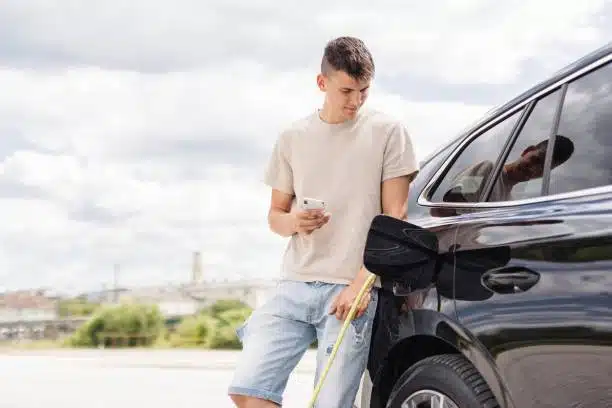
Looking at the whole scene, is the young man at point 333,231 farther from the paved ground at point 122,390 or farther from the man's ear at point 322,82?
the paved ground at point 122,390

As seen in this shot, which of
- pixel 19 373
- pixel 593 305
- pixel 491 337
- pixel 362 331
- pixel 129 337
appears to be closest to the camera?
pixel 593 305

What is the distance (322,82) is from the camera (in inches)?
161

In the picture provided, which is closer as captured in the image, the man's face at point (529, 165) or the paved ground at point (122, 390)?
the man's face at point (529, 165)

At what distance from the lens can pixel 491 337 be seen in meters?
3.47

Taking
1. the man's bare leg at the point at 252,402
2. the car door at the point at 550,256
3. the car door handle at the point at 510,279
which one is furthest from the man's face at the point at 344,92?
the man's bare leg at the point at 252,402

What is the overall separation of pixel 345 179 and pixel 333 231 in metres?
0.18

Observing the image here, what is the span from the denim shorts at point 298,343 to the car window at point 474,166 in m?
0.45

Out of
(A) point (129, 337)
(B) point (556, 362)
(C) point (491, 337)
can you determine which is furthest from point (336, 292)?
(A) point (129, 337)

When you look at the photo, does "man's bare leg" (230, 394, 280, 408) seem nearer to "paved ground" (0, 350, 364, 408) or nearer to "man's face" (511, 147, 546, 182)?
"man's face" (511, 147, 546, 182)

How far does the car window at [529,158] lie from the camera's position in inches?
143

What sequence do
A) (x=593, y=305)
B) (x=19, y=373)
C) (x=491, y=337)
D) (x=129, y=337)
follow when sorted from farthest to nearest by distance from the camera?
(x=129, y=337) → (x=19, y=373) → (x=491, y=337) → (x=593, y=305)

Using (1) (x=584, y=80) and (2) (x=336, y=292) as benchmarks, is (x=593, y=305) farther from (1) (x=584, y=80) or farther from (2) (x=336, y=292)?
(2) (x=336, y=292)

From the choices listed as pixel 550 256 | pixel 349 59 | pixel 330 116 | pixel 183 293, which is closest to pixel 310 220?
pixel 330 116

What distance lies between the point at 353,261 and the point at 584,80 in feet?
3.29
